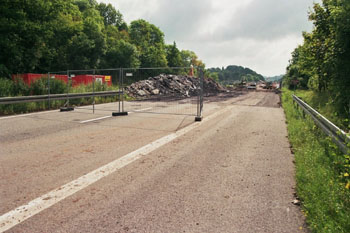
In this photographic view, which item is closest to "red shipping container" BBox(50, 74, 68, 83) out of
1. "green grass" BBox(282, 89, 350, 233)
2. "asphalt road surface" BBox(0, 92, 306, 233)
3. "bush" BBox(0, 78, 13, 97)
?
"bush" BBox(0, 78, 13, 97)

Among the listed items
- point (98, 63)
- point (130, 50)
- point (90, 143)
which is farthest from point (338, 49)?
point (130, 50)

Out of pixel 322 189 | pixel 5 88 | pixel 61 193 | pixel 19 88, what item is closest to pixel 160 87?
pixel 19 88

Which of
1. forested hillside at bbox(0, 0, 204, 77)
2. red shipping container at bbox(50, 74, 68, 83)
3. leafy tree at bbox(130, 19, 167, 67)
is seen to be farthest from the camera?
leafy tree at bbox(130, 19, 167, 67)

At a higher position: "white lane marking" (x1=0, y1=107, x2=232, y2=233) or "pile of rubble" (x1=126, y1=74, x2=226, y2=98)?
"pile of rubble" (x1=126, y1=74, x2=226, y2=98)

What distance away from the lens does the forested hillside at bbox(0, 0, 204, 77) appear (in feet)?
86.4

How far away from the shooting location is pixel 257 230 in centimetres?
248

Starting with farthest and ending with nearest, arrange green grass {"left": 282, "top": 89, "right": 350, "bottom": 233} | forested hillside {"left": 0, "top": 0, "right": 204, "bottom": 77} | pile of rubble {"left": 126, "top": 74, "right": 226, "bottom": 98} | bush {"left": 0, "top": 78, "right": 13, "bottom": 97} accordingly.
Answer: forested hillside {"left": 0, "top": 0, "right": 204, "bottom": 77} → pile of rubble {"left": 126, "top": 74, "right": 226, "bottom": 98} → bush {"left": 0, "top": 78, "right": 13, "bottom": 97} → green grass {"left": 282, "top": 89, "right": 350, "bottom": 233}

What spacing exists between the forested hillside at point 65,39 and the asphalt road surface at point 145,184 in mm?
25910

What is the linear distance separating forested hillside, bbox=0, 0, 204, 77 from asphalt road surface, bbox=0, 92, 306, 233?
25.9m

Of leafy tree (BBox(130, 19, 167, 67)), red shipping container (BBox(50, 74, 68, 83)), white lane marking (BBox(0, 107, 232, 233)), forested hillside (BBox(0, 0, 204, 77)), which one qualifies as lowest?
white lane marking (BBox(0, 107, 232, 233))

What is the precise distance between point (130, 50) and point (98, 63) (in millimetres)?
10450

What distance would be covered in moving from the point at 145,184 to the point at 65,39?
50388 millimetres

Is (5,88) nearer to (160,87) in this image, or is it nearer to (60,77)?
(60,77)

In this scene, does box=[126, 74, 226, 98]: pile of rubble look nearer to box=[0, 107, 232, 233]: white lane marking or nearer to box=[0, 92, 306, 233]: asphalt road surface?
box=[0, 92, 306, 233]: asphalt road surface
